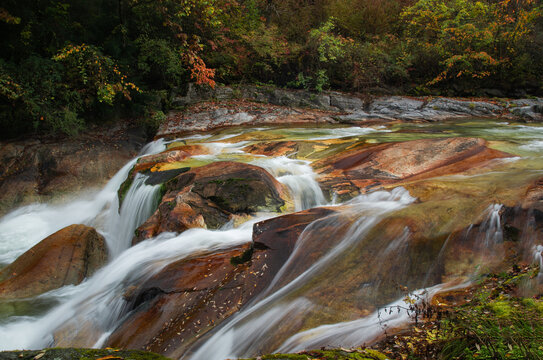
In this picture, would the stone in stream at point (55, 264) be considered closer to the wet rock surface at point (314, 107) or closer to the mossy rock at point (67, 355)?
the mossy rock at point (67, 355)

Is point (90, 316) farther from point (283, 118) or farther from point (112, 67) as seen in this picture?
point (283, 118)

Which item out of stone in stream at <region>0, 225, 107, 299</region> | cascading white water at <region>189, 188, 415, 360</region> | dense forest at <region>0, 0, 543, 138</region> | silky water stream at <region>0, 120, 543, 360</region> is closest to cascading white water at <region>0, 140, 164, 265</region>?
silky water stream at <region>0, 120, 543, 360</region>

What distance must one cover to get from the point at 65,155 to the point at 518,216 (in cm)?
1100

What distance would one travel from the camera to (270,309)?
11.0 ft

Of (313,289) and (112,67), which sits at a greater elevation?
(112,67)

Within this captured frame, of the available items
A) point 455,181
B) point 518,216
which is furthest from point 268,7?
point 518,216

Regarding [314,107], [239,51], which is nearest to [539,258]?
[314,107]

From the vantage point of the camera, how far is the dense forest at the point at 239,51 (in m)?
10.2

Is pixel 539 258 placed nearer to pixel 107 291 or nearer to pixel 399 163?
pixel 399 163

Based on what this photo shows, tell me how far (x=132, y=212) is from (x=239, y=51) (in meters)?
11.0

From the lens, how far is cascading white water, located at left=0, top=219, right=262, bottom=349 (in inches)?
162

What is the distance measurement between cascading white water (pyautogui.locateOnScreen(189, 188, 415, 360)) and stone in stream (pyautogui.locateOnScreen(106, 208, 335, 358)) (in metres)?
0.11

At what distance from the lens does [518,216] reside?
3555 millimetres

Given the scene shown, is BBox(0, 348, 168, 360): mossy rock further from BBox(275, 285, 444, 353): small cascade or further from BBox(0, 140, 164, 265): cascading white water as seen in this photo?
BBox(0, 140, 164, 265): cascading white water
